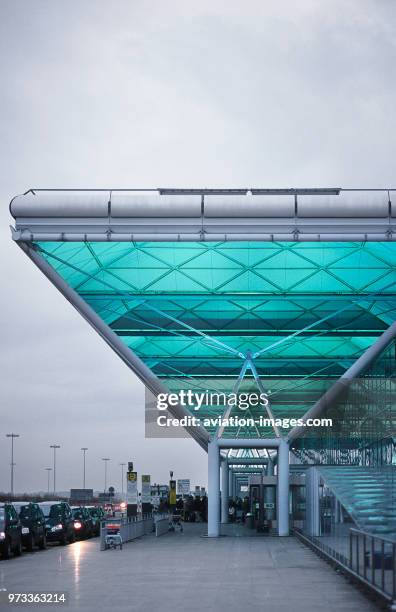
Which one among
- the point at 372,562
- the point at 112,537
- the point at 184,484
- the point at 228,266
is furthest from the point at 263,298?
the point at 184,484

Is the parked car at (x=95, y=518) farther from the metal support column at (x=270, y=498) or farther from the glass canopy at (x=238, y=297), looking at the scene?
the metal support column at (x=270, y=498)

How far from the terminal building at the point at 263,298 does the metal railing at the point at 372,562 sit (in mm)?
719

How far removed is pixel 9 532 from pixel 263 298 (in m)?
15.2

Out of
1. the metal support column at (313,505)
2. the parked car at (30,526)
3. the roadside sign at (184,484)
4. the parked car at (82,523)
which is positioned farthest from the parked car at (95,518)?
the metal support column at (313,505)

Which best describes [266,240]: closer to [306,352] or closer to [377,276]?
[377,276]

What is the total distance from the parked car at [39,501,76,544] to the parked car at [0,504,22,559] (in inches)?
341

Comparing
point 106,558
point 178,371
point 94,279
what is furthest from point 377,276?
point 178,371

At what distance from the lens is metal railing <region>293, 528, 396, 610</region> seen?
54.9ft

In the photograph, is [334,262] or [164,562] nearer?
[164,562]

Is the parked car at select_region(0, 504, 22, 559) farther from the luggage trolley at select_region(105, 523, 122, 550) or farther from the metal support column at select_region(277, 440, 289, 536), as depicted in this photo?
the metal support column at select_region(277, 440, 289, 536)

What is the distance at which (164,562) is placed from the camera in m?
29.9

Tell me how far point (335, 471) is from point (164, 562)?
1484 cm

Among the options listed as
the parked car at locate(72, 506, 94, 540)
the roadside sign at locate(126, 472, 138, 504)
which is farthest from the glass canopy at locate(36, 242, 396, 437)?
the parked car at locate(72, 506, 94, 540)

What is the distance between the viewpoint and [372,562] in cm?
1875
